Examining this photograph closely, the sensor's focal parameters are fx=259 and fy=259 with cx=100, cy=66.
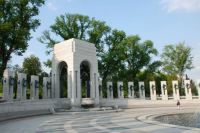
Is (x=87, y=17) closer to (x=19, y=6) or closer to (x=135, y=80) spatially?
(x=135, y=80)

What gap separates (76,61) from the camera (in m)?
A: 40.2

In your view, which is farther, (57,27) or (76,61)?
(57,27)

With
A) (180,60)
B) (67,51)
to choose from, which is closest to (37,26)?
(67,51)

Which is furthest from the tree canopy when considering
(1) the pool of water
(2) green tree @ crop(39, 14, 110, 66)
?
(1) the pool of water

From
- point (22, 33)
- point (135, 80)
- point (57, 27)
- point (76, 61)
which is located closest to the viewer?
point (22, 33)

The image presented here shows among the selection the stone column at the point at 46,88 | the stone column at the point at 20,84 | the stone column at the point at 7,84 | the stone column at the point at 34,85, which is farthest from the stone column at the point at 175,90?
the stone column at the point at 7,84

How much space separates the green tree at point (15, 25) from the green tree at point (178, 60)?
4450 centimetres

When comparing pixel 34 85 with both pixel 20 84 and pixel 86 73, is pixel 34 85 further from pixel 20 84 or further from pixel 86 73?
pixel 86 73

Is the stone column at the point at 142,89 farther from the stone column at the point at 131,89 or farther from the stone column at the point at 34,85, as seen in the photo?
the stone column at the point at 34,85

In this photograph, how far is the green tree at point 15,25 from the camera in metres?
31.3

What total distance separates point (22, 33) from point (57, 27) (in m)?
26.8

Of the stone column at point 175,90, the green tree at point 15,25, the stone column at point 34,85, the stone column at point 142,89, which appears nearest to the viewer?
the green tree at point 15,25

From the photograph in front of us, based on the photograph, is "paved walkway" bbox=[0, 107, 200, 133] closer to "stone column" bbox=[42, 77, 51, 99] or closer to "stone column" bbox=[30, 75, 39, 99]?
"stone column" bbox=[30, 75, 39, 99]

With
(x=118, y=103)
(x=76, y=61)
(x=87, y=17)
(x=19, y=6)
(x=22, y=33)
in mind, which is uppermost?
(x=87, y=17)
